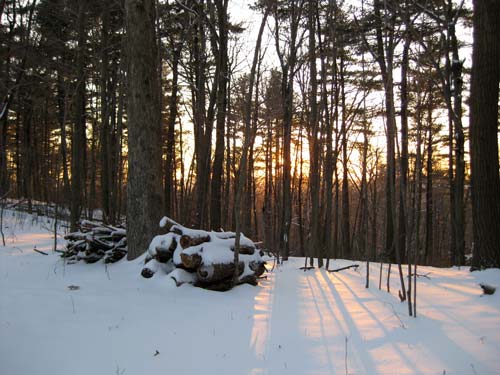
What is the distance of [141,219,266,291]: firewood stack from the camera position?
4.34 m

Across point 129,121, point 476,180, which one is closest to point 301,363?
point 129,121

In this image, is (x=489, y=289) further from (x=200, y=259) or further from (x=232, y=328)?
(x=200, y=259)

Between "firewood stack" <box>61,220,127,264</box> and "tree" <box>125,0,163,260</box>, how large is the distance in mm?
485

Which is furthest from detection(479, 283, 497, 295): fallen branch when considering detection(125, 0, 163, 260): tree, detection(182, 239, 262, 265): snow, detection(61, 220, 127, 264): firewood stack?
detection(61, 220, 127, 264): firewood stack

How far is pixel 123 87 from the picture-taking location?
34.9ft

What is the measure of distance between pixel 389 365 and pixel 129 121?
4.94 m

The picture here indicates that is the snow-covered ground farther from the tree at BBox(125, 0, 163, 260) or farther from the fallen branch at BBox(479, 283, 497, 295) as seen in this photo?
the tree at BBox(125, 0, 163, 260)

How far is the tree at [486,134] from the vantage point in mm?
5766

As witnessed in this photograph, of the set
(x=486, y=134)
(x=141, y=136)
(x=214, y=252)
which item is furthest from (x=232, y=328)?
(x=486, y=134)

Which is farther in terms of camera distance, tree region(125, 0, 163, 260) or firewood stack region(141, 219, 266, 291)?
tree region(125, 0, 163, 260)

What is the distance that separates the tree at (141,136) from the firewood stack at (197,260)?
2.13 ft

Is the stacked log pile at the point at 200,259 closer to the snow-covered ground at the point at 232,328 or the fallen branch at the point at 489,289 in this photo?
the snow-covered ground at the point at 232,328

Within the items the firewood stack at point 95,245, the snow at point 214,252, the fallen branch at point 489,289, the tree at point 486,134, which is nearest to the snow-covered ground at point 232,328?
the fallen branch at point 489,289

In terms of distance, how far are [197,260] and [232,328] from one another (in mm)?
1348
